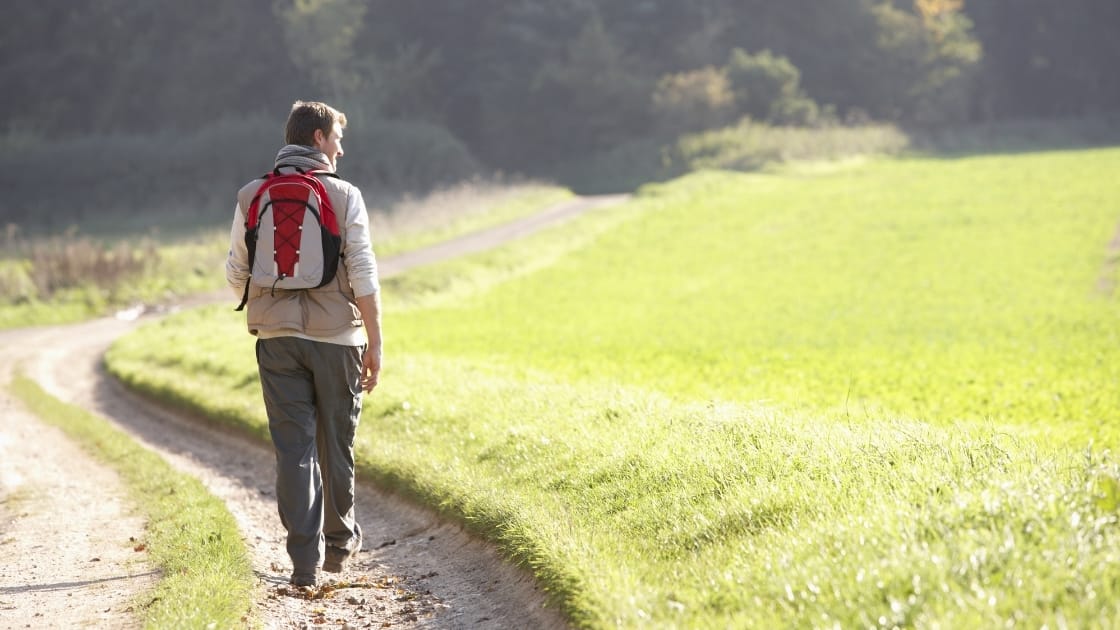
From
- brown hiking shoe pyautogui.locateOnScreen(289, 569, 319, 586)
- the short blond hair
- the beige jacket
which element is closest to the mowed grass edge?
brown hiking shoe pyautogui.locateOnScreen(289, 569, 319, 586)

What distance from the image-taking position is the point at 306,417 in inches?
250

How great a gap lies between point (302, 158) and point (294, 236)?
51 cm

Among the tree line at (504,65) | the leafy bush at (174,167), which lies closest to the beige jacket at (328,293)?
the leafy bush at (174,167)

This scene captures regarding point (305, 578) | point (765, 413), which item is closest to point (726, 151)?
point (765, 413)

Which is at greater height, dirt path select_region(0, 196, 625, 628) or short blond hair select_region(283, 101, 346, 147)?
short blond hair select_region(283, 101, 346, 147)

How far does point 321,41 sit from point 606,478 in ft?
215

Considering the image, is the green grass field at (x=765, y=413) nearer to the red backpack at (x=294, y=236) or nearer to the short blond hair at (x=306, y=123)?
the red backpack at (x=294, y=236)

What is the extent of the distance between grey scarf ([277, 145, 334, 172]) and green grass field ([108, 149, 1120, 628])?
2585 mm

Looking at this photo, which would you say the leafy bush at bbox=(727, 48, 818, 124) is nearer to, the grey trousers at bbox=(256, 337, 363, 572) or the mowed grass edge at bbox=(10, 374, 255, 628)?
the mowed grass edge at bbox=(10, 374, 255, 628)

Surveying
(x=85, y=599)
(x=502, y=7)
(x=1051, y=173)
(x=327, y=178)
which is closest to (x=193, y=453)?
(x=85, y=599)

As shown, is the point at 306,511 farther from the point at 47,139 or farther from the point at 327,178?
the point at 47,139

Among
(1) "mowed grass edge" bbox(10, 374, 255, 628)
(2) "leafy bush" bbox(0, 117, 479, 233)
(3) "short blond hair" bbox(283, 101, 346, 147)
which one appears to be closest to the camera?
(1) "mowed grass edge" bbox(10, 374, 255, 628)

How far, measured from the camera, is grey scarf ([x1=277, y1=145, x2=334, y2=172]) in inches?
246

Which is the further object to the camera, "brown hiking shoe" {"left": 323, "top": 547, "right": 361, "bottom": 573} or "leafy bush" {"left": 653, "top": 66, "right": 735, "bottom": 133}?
"leafy bush" {"left": 653, "top": 66, "right": 735, "bottom": 133}
